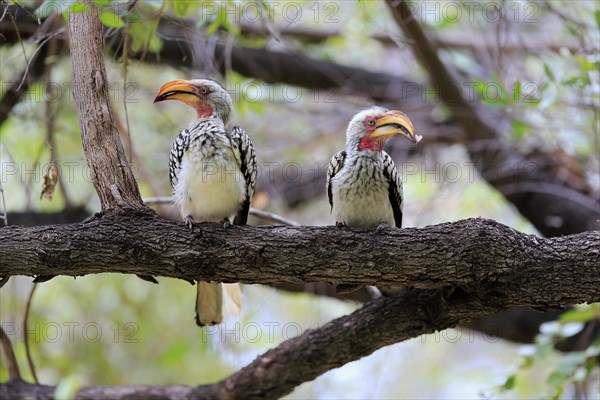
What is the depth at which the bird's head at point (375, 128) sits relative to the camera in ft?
10.3

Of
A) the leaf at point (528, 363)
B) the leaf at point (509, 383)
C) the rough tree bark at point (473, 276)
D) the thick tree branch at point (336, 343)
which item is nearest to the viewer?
the rough tree bark at point (473, 276)

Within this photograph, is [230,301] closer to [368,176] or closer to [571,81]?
[368,176]

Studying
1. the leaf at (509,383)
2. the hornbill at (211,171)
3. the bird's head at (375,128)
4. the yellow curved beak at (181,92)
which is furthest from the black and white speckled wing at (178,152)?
the leaf at (509,383)

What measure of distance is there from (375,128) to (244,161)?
1.83 ft

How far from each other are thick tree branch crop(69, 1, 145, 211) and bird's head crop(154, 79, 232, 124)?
1.32 feet

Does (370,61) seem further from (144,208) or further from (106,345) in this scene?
(144,208)

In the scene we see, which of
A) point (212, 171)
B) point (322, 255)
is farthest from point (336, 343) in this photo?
point (212, 171)

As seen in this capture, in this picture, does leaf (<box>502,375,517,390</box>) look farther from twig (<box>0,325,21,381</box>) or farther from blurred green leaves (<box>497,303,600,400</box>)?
twig (<box>0,325,21,381</box>)

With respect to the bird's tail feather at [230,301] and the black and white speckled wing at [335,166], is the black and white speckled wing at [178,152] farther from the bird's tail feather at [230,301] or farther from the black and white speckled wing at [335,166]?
the black and white speckled wing at [335,166]

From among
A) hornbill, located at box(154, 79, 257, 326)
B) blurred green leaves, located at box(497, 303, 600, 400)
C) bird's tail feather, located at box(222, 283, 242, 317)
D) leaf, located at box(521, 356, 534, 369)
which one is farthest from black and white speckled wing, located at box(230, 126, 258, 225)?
leaf, located at box(521, 356, 534, 369)

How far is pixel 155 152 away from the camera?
19.1ft

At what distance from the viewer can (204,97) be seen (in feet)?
10.9

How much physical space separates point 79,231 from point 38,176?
3.43 meters

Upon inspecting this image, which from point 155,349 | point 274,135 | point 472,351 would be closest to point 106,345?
point 155,349
